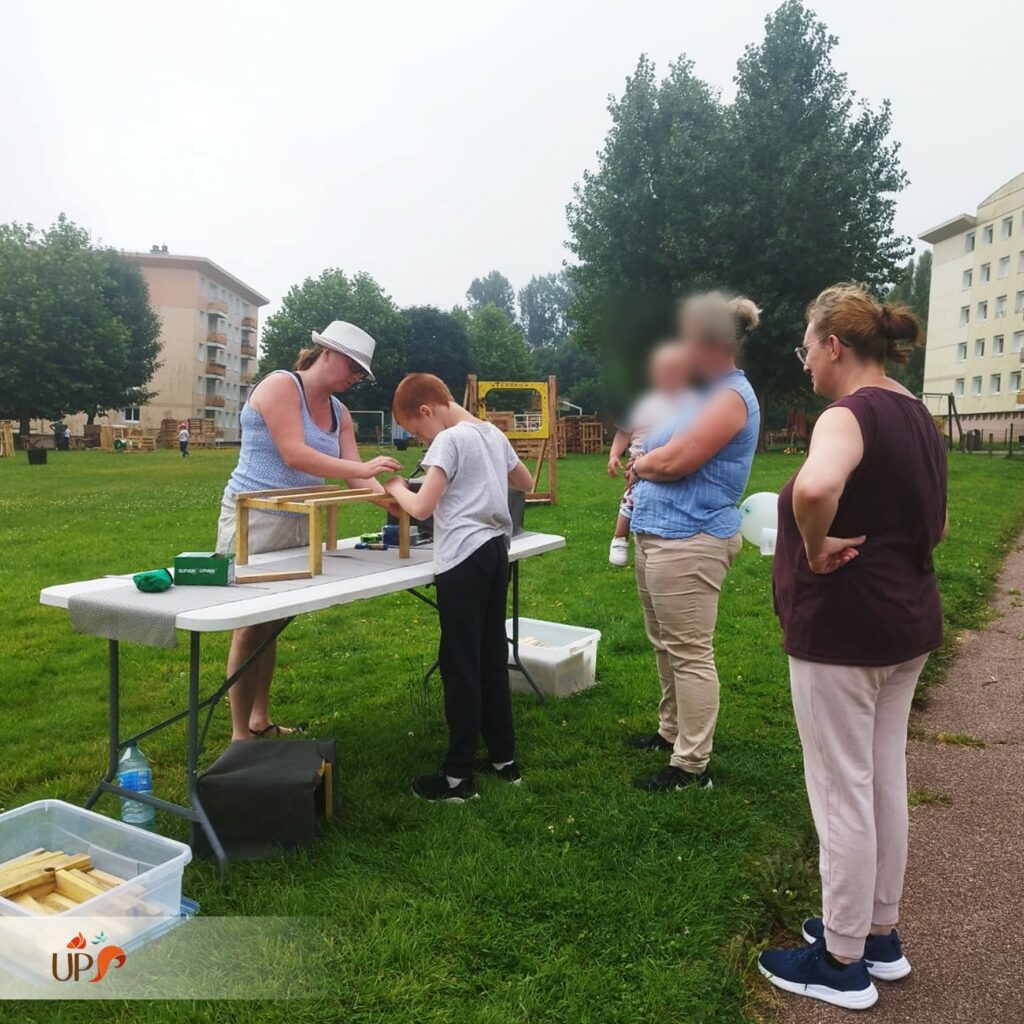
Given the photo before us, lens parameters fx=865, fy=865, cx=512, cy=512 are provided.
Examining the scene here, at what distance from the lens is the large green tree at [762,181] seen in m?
17.7

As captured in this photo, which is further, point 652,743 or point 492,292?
point 492,292

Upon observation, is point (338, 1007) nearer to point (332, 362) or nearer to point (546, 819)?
point (546, 819)

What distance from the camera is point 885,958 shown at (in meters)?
2.53

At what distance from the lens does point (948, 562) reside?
8906 millimetres

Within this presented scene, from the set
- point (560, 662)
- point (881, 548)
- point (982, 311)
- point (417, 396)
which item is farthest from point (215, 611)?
point (982, 311)

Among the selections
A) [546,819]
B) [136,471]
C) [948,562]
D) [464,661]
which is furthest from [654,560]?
[136,471]

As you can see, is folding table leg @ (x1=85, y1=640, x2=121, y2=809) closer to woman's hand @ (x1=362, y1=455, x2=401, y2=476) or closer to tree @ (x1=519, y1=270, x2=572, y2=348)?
woman's hand @ (x1=362, y1=455, x2=401, y2=476)

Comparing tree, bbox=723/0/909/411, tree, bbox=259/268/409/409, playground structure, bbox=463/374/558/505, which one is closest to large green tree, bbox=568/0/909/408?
tree, bbox=723/0/909/411

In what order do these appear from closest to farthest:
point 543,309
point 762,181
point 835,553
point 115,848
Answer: point 835,553, point 115,848, point 762,181, point 543,309

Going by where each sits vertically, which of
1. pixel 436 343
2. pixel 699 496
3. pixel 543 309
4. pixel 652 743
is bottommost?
pixel 652 743

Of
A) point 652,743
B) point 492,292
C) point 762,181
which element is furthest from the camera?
point 492,292

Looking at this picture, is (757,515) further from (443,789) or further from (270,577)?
(270,577)

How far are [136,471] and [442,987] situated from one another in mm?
23308

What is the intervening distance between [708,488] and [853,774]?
1369mm
